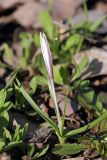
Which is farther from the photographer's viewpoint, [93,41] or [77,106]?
[93,41]

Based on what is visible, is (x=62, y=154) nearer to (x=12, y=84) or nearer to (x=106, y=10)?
(x=12, y=84)

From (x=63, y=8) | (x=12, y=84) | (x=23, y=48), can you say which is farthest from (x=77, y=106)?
(x=63, y=8)

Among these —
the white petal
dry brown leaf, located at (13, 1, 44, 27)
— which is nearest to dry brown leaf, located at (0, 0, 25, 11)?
dry brown leaf, located at (13, 1, 44, 27)

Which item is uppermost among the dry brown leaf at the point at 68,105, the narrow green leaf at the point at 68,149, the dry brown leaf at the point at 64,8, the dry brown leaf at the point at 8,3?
the dry brown leaf at the point at 8,3

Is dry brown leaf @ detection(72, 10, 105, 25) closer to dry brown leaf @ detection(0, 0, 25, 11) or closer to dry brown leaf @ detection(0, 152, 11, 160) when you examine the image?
dry brown leaf @ detection(0, 0, 25, 11)

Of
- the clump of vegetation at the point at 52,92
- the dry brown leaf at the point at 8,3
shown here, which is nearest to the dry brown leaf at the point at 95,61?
the clump of vegetation at the point at 52,92

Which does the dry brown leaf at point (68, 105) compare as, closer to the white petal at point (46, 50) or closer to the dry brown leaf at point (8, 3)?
the white petal at point (46, 50)

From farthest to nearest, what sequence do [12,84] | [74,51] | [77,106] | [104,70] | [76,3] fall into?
[76,3] < [74,51] < [104,70] < [77,106] < [12,84]

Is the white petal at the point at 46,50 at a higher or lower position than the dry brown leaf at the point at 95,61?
higher
